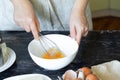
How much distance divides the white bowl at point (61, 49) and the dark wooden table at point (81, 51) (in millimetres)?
32

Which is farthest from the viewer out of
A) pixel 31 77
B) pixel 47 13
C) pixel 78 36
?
pixel 47 13

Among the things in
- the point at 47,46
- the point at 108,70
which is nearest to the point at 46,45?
the point at 47,46

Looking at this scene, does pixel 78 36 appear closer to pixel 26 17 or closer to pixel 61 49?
pixel 61 49

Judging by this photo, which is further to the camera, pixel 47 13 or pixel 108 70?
pixel 47 13

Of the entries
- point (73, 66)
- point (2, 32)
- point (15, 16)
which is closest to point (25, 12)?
point (15, 16)

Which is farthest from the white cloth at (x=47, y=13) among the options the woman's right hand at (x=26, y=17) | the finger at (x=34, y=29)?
the finger at (x=34, y=29)

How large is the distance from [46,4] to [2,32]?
0.22m

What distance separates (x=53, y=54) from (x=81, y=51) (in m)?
0.10

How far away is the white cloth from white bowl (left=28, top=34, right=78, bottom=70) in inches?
9.1

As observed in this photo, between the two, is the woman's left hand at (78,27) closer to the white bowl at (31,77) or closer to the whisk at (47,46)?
the whisk at (47,46)

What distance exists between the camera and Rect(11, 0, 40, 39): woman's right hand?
850 millimetres

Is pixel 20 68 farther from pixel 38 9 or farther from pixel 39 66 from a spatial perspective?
pixel 38 9

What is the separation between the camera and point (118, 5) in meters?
2.29

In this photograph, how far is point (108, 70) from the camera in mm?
768
